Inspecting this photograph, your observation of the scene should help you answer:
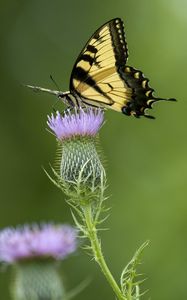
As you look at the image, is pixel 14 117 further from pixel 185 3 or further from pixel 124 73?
pixel 124 73

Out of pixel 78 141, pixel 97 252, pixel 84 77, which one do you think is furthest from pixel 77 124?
pixel 97 252

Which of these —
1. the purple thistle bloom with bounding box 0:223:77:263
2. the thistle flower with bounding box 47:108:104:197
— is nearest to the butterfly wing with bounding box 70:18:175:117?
the thistle flower with bounding box 47:108:104:197

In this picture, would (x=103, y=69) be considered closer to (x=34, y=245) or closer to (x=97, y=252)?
(x=34, y=245)

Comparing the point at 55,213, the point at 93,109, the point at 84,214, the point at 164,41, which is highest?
the point at 164,41

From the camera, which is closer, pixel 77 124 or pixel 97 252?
pixel 97 252

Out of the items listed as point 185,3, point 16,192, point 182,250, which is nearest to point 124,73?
point 182,250
